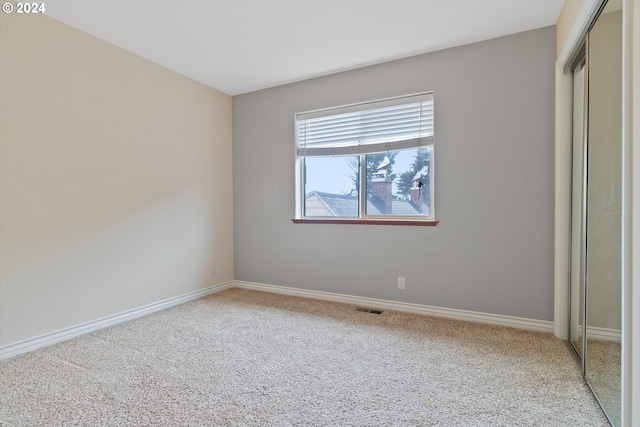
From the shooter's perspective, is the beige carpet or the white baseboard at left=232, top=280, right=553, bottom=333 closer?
the beige carpet

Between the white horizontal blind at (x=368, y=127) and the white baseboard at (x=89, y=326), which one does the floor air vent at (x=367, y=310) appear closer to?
the white horizontal blind at (x=368, y=127)

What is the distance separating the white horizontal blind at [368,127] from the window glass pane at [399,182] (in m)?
0.12

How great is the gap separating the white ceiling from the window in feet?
1.74

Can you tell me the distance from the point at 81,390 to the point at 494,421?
7.20ft

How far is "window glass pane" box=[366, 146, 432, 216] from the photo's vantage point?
312 cm

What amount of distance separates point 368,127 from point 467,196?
1.22m

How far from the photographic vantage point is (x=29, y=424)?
1505 mm

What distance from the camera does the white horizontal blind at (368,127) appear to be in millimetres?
3082

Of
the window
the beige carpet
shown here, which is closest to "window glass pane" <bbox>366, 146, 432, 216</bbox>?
the window

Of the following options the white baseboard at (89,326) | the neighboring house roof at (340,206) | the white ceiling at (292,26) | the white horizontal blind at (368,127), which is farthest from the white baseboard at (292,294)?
the white ceiling at (292,26)

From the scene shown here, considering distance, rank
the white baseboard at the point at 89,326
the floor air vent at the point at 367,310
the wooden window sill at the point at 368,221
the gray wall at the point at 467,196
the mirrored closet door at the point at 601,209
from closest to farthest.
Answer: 1. the mirrored closet door at the point at 601,209
2. the white baseboard at the point at 89,326
3. the gray wall at the point at 467,196
4. the wooden window sill at the point at 368,221
5. the floor air vent at the point at 367,310

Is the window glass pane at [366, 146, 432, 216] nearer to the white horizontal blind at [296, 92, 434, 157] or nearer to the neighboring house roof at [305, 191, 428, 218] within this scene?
the neighboring house roof at [305, 191, 428, 218]

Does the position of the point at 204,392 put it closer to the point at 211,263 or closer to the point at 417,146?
the point at 211,263

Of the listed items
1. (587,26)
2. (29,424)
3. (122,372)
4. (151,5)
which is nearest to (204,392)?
(122,372)
